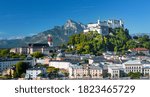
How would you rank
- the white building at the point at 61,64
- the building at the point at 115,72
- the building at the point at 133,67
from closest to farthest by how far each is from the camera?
the building at the point at 115,72
the building at the point at 133,67
the white building at the point at 61,64

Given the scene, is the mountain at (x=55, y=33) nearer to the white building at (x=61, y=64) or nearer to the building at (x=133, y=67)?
the white building at (x=61, y=64)

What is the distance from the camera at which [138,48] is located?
309 inches

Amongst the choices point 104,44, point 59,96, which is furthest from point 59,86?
point 104,44

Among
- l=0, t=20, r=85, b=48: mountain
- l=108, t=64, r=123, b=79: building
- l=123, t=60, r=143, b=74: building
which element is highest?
l=0, t=20, r=85, b=48: mountain

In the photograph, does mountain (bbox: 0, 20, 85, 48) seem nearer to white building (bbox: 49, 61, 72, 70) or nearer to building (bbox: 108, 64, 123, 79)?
white building (bbox: 49, 61, 72, 70)

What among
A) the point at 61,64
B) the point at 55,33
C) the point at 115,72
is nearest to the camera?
the point at 115,72

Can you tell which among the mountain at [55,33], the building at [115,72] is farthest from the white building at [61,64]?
the building at [115,72]

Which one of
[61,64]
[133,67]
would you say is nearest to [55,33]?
[61,64]

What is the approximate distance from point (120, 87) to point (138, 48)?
5.73 m

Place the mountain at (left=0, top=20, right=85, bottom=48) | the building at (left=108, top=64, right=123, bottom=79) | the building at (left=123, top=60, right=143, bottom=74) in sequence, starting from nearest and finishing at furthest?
1. the building at (left=108, top=64, right=123, bottom=79)
2. the building at (left=123, top=60, right=143, bottom=74)
3. the mountain at (left=0, top=20, right=85, bottom=48)

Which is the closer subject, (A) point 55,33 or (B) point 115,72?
A: (B) point 115,72

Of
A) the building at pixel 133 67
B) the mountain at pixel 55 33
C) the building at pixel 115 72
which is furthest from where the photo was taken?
the mountain at pixel 55 33

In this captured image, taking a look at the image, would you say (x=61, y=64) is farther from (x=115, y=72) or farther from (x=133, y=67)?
(x=115, y=72)

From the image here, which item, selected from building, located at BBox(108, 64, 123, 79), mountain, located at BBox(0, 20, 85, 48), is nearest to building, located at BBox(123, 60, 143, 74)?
building, located at BBox(108, 64, 123, 79)
